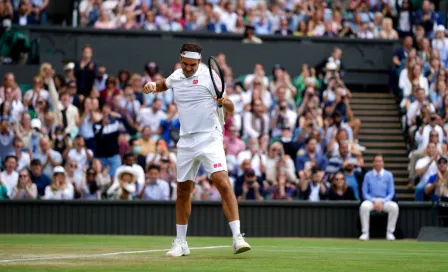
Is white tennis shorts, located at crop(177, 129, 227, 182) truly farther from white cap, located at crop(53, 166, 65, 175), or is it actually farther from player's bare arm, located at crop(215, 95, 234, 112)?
white cap, located at crop(53, 166, 65, 175)

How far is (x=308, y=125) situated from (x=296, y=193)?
2248mm

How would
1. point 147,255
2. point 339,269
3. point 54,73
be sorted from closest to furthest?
point 339,269, point 147,255, point 54,73

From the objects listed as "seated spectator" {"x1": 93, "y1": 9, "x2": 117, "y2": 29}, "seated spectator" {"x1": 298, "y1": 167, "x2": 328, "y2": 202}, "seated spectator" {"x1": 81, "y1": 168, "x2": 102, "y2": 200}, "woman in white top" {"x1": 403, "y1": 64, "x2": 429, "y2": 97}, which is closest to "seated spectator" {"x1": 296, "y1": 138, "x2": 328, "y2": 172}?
"seated spectator" {"x1": 298, "y1": 167, "x2": 328, "y2": 202}

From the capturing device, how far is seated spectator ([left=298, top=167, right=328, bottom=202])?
20.9 metres

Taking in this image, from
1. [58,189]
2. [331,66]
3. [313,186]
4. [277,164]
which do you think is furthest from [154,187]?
[331,66]

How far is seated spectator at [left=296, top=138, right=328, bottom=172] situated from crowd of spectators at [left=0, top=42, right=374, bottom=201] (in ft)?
0.06

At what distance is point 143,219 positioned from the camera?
20219 mm

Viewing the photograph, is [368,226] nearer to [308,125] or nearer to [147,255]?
[308,125]

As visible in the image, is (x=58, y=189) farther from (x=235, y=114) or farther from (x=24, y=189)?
(x=235, y=114)

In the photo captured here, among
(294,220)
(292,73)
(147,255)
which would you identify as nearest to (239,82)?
(292,73)

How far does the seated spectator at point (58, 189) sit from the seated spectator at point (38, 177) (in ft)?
0.63

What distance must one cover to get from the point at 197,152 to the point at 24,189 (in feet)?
29.5

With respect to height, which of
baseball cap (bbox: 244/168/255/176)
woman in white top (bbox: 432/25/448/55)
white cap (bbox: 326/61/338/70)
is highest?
woman in white top (bbox: 432/25/448/55)

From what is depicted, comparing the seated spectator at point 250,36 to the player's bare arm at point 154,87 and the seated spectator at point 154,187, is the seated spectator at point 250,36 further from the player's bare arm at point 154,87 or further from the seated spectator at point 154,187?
the player's bare arm at point 154,87
